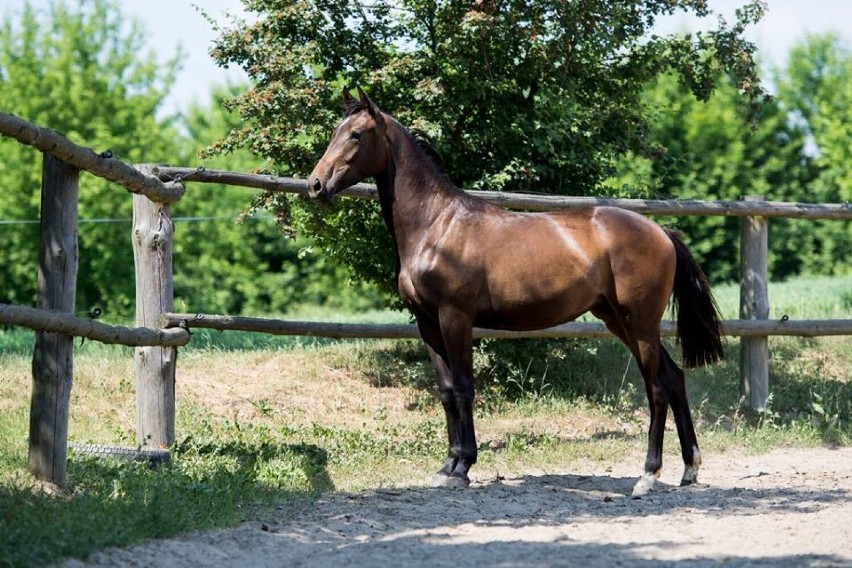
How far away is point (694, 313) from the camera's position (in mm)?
7047

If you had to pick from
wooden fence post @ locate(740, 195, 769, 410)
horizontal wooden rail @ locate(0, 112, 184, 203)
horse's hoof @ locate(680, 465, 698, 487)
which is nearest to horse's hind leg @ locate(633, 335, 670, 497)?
horse's hoof @ locate(680, 465, 698, 487)

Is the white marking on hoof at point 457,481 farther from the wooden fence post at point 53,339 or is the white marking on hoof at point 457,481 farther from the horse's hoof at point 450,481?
the wooden fence post at point 53,339

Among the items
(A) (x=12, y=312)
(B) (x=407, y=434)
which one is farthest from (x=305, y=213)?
(A) (x=12, y=312)

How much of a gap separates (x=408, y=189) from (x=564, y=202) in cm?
190

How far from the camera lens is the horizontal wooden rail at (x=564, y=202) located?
709 cm

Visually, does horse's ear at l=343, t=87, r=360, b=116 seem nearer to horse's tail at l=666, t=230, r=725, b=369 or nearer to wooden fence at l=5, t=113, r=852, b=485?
wooden fence at l=5, t=113, r=852, b=485

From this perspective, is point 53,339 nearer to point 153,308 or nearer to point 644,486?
point 153,308

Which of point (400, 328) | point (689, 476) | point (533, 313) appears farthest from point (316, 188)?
point (689, 476)

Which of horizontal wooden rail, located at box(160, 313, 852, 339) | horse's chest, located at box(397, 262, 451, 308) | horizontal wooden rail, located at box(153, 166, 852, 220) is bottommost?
horizontal wooden rail, located at box(160, 313, 852, 339)

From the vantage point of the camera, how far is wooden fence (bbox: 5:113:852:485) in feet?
Answer: 17.2

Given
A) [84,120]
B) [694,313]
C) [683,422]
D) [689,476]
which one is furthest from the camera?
[84,120]

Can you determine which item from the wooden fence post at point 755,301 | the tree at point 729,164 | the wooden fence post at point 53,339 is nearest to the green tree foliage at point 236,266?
the tree at point 729,164

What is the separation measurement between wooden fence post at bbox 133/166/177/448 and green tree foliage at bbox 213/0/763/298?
7.12 ft

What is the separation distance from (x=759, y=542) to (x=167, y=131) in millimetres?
21809
